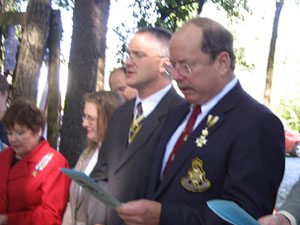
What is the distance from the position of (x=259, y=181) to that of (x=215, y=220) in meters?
0.23

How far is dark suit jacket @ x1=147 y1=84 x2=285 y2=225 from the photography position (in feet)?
5.46

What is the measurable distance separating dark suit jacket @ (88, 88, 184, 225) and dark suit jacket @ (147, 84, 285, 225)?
1.26 feet

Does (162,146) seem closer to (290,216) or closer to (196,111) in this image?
(196,111)

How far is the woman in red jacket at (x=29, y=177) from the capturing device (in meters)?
2.82

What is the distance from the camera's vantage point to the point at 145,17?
11648 mm

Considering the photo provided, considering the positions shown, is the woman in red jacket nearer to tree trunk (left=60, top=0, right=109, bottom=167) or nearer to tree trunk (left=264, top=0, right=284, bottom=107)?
tree trunk (left=60, top=0, right=109, bottom=167)

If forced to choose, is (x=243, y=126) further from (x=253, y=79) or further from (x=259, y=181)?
(x=253, y=79)

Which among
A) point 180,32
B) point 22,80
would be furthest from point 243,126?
point 22,80

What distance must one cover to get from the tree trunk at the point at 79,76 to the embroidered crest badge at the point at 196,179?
4.20 m

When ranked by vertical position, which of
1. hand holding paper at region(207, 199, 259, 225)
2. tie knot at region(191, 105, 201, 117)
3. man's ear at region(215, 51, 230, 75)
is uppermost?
man's ear at region(215, 51, 230, 75)

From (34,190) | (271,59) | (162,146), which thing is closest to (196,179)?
(162,146)

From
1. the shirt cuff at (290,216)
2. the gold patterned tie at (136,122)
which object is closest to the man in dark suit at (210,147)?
the shirt cuff at (290,216)

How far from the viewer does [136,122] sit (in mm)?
2488

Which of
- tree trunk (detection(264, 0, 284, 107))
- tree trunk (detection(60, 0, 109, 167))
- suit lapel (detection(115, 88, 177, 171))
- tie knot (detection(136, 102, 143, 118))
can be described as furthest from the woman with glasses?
tree trunk (detection(264, 0, 284, 107))
